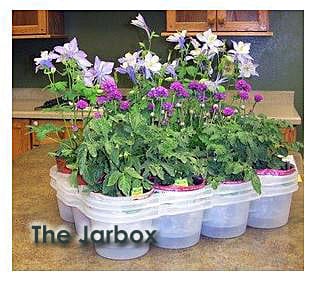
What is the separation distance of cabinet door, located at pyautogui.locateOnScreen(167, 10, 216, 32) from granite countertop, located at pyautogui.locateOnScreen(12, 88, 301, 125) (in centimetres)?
57

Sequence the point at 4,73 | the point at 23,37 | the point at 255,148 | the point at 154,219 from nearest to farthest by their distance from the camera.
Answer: the point at 4,73
the point at 154,219
the point at 255,148
the point at 23,37

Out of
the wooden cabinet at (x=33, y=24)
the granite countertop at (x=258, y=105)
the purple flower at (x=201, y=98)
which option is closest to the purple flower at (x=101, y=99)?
the purple flower at (x=201, y=98)

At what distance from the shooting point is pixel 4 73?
1.01 metres

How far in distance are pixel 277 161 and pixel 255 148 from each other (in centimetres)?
11

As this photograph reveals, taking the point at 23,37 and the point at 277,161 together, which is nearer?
the point at 277,161

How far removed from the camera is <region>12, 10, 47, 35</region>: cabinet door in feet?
10.7

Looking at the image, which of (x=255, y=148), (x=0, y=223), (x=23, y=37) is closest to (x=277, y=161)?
(x=255, y=148)

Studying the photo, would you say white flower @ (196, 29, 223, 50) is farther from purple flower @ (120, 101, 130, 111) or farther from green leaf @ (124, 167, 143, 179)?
green leaf @ (124, 167, 143, 179)

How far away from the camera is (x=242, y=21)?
3018 mm

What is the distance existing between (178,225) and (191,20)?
215 cm

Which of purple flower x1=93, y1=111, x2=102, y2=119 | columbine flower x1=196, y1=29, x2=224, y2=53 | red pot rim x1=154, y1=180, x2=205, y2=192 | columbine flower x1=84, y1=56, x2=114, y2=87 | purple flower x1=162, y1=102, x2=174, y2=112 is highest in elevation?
columbine flower x1=196, y1=29, x2=224, y2=53

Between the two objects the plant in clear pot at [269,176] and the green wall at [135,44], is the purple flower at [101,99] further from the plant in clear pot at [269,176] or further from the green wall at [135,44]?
the green wall at [135,44]

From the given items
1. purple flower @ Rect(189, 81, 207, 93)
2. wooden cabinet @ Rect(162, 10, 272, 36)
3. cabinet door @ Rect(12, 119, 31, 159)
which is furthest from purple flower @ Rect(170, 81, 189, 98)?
cabinet door @ Rect(12, 119, 31, 159)
